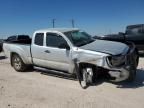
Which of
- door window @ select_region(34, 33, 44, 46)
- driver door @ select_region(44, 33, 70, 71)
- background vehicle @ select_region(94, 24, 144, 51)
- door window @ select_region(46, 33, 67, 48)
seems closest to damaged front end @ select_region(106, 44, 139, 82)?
driver door @ select_region(44, 33, 70, 71)

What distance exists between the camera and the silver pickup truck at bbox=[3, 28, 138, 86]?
21.2 feet

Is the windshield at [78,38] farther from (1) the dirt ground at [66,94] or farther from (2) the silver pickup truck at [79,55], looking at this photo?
(1) the dirt ground at [66,94]

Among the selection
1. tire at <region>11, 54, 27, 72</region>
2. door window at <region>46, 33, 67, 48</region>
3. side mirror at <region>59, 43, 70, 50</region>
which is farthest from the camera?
tire at <region>11, 54, 27, 72</region>

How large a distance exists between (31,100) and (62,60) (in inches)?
80.9

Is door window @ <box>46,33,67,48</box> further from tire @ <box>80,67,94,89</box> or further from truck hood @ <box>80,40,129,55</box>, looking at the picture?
→ tire @ <box>80,67,94,89</box>

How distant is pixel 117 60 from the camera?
6496mm

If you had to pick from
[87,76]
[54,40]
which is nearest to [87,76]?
[87,76]

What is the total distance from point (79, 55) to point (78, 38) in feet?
3.62

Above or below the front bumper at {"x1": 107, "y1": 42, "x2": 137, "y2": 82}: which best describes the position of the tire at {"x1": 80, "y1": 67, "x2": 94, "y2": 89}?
below

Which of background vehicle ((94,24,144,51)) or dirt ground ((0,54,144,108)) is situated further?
background vehicle ((94,24,144,51))

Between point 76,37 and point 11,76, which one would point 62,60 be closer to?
point 76,37

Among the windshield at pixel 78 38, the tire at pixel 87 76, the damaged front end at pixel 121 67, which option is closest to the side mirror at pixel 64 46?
the windshield at pixel 78 38

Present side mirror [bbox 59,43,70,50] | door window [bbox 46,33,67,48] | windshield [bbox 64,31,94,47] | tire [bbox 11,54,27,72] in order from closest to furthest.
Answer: side mirror [bbox 59,43,70,50] < windshield [bbox 64,31,94,47] < door window [bbox 46,33,67,48] < tire [bbox 11,54,27,72]

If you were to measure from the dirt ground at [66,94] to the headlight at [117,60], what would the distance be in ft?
2.22
